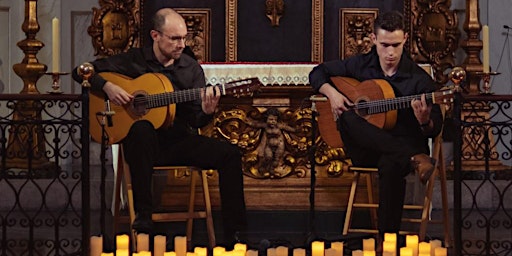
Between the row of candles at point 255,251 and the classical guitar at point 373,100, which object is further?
the classical guitar at point 373,100

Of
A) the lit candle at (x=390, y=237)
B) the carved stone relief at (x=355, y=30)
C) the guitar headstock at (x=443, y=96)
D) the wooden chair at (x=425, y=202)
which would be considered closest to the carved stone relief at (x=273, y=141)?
the wooden chair at (x=425, y=202)

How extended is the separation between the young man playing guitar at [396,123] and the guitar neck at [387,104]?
0.11 feet

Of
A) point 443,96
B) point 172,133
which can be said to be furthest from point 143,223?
point 443,96

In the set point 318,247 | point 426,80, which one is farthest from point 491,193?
point 318,247

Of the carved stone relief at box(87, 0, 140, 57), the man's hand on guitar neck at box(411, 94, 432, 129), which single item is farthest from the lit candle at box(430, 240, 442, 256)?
the carved stone relief at box(87, 0, 140, 57)

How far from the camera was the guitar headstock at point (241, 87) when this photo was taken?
6.56 m

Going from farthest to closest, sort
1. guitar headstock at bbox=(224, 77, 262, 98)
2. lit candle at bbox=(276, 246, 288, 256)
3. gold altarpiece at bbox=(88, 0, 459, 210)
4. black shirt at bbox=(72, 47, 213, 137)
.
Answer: gold altarpiece at bbox=(88, 0, 459, 210) < black shirt at bbox=(72, 47, 213, 137) < guitar headstock at bbox=(224, 77, 262, 98) < lit candle at bbox=(276, 246, 288, 256)

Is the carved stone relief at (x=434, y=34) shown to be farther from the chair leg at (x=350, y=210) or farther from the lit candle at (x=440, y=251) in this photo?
the lit candle at (x=440, y=251)

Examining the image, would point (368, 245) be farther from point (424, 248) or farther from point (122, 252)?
point (122, 252)

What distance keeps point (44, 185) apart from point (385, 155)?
122 inches

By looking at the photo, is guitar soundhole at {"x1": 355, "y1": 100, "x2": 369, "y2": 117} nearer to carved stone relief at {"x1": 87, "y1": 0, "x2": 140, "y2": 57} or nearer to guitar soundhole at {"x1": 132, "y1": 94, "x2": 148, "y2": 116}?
guitar soundhole at {"x1": 132, "y1": 94, "x2": 148, "y2": 116}

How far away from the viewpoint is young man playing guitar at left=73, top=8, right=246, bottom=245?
22.0ft

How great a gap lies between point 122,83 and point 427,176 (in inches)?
74.7

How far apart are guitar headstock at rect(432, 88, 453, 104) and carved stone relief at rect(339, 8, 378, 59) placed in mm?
3775
